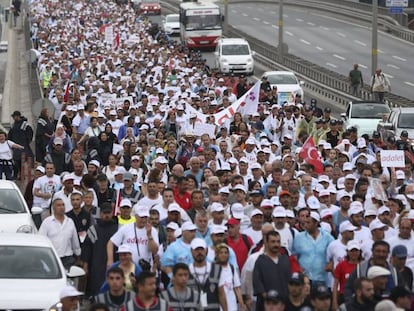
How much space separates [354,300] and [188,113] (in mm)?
16117

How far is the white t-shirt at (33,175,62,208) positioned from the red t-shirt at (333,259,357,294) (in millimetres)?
6284

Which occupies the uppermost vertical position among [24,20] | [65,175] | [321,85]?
[65,175]

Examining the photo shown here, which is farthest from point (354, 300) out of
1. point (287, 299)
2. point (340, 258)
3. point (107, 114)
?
point (107, 114)

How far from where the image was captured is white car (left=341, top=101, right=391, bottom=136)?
3434cm

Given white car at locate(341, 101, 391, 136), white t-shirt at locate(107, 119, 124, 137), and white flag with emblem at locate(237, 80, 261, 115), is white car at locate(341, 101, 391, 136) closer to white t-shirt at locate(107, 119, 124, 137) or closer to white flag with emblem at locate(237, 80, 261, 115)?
white flag with emblem at locate(237, 80, 261, 115)

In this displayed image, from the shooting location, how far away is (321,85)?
165 feet

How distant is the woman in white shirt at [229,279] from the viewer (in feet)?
46.8

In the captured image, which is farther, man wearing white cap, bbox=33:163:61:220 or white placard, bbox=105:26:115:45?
white placard, bbox=105:26:115:45

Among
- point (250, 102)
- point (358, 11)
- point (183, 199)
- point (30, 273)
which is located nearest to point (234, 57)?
point (250, 102)

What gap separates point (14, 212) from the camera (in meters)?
19.3

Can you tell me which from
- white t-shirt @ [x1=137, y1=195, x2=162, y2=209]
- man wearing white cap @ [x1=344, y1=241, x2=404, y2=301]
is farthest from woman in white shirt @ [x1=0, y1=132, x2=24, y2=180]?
man wearing white cap @ [x1=344, y1=241, x2=404, y2=301]

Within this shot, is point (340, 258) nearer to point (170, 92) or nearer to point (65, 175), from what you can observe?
point (65, 175)

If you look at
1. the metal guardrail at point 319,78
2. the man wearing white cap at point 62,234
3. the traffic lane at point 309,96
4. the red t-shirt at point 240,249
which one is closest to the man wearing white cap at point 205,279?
the red t-shirt at point 240,249

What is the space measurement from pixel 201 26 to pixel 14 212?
51143 millimetres
